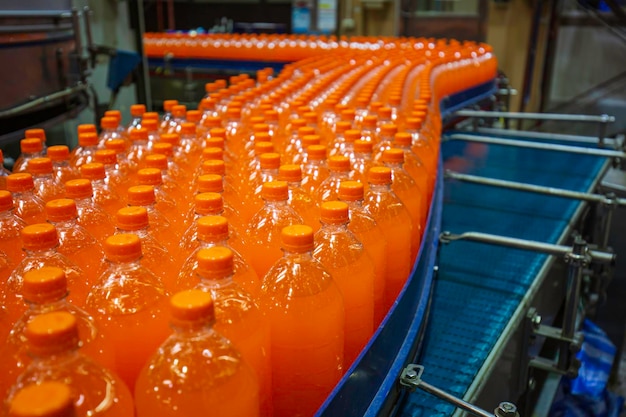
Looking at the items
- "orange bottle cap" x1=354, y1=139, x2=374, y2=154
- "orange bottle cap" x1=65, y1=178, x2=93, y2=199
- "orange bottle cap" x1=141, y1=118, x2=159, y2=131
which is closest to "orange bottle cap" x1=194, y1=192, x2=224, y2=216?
"orange bottle cap" x1=65, y1=178, x2=93, y2=199

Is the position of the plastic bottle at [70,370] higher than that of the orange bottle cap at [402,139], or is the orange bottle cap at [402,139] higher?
the orange bottle cap at [402,139]

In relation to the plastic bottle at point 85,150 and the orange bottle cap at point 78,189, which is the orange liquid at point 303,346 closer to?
the orange bottle cap at point 78,189

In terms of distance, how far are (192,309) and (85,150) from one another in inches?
53.0

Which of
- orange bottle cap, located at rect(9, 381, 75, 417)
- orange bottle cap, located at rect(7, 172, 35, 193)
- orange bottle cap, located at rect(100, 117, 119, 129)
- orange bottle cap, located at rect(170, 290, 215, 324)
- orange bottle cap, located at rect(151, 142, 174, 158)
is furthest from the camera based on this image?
orange bottle cap, located at rect(100, 117, 119, 129)

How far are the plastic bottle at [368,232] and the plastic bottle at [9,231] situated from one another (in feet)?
2.22

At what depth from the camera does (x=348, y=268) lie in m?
1.07

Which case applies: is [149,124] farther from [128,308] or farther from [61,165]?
[128,308]

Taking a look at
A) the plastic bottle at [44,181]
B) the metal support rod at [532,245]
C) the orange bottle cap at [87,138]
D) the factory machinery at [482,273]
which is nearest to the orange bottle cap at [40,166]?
the plastic bottle at [44,181]

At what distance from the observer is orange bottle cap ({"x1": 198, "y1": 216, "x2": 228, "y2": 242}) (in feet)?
3.02

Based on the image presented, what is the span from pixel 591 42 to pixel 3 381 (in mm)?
8522

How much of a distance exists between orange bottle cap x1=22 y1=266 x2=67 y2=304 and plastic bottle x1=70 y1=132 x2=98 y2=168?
1056mm

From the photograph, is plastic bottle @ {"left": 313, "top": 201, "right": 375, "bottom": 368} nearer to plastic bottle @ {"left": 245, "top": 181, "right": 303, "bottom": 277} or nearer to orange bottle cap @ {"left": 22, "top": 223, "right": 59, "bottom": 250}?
plastic bottle @ {"left": 245, "top": 181, "right": 303, "bottom": 277}

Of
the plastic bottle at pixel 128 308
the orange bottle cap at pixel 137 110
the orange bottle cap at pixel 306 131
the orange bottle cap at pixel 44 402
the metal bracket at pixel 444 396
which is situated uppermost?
the orange bottle cap at pixel 306 131

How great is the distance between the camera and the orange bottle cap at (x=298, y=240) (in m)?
0.92
